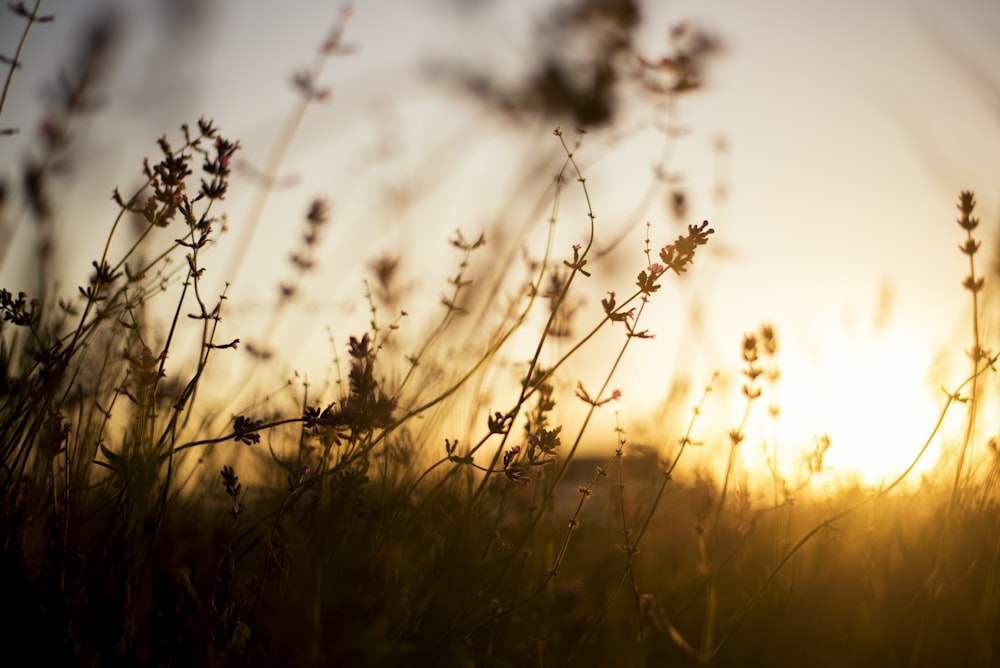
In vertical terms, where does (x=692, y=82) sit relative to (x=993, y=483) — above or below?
above

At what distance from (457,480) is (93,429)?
97cm

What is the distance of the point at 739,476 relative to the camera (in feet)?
8.21

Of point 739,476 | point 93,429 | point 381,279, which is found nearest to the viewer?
point 93,429

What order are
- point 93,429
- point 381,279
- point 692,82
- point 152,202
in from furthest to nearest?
point 692,82
point 381,279
point 93,429
point 152,202

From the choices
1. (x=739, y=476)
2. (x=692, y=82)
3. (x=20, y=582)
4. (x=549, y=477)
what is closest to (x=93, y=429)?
(x=20, y=582)

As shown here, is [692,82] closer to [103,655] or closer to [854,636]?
[854,636]

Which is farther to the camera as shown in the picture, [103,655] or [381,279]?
[381,279]

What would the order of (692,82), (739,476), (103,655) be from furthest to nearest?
(692,82) < (739,476) < (103,655)

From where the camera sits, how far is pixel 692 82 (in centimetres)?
267

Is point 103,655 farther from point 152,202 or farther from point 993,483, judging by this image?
point 993,483

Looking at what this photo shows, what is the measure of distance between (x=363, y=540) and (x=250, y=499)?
818 millimetres

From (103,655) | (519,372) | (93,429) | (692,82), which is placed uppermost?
(692,82)

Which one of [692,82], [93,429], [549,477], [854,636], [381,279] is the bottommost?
[854,636]

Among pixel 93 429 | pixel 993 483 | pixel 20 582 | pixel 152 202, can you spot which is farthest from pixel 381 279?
pixel 993 483
